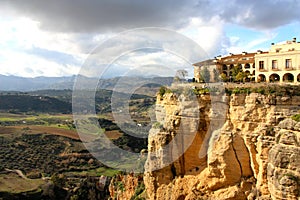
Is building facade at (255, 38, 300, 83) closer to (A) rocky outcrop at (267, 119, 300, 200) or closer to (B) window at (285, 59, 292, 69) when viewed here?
(B) window at (285, 59, 292, 69)

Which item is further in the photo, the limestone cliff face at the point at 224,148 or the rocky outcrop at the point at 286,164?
the limestone cliff face at the point at 224,148

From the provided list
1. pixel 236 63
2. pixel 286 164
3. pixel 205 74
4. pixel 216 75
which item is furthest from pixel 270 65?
pixel 286 164

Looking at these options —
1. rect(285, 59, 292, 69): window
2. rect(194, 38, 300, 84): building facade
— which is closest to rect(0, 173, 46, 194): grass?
rect(194, 38, 300, 84): building facade

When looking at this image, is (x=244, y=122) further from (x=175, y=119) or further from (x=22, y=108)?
(x=22, y=108)

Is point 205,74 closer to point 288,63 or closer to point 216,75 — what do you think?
point 216,75

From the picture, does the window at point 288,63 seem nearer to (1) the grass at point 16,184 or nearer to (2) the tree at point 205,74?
(2) the tree at point 205,74

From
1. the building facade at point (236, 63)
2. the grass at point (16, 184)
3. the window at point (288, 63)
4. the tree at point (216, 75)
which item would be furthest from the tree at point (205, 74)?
the grass at point (16, 184)
